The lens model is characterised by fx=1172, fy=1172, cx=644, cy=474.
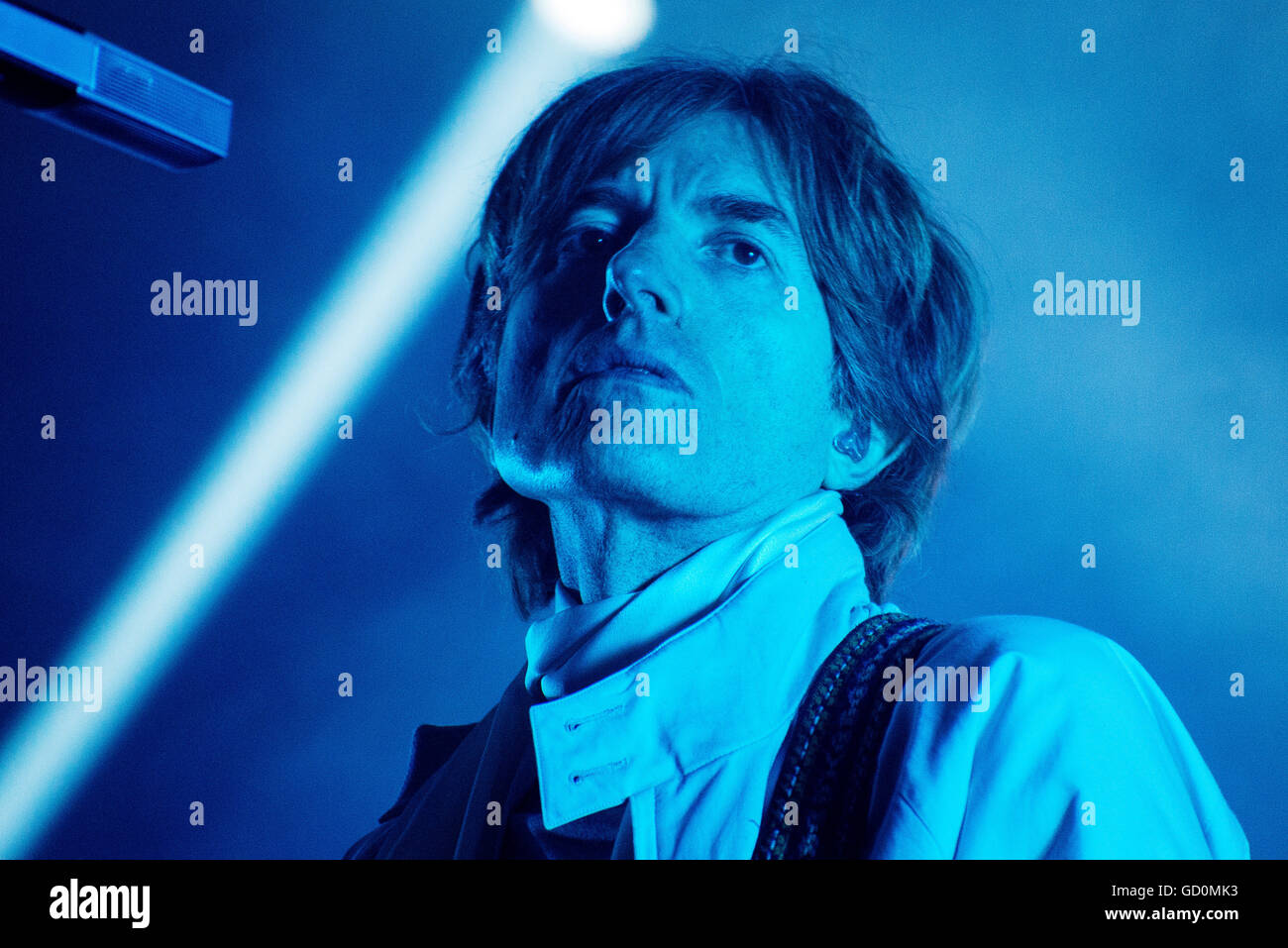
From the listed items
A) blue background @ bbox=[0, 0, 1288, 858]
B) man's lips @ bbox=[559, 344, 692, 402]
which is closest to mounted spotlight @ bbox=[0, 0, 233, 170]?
man's lips @ bbox=[559, 344, 692, 402]

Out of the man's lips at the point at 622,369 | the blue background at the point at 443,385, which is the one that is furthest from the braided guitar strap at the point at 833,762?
the man's lips at the point at 622,369

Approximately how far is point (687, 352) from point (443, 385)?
14.6 inches

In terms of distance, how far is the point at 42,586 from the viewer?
1.60 metres

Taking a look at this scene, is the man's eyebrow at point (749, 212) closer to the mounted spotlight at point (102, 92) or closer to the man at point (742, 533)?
the man at point (742, 533)

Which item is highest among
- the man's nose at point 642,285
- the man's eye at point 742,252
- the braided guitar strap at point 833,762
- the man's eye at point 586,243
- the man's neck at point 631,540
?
the man's eye at point 586,243

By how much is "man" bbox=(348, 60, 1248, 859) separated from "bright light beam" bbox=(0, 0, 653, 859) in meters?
0.06

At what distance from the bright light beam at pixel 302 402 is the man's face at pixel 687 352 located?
0.71 ft

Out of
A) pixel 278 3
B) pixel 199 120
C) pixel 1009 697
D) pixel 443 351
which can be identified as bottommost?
pixel 1009 697

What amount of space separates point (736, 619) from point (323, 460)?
2.03ft

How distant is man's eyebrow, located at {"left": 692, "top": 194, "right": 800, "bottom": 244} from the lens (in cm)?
145

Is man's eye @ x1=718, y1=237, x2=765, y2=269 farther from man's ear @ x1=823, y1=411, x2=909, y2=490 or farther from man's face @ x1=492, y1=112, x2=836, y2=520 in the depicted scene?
man's ear @ x1=823, y1=411, x2=909, y2=490

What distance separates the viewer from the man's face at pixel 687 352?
1407mm
